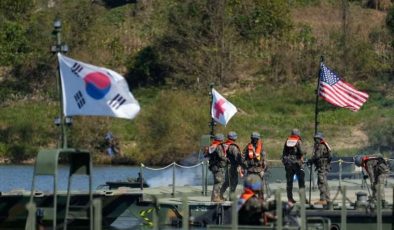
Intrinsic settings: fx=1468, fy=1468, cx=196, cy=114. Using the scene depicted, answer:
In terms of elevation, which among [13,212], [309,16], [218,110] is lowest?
[13,212]

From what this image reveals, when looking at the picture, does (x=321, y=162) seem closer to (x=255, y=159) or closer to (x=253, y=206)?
(x=255, y=159)

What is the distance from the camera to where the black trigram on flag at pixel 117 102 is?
79.6ft

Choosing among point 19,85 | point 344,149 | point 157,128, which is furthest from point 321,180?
point 19,85

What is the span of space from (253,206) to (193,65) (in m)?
56.9

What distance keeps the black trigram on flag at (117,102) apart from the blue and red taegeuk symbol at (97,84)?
0.20 m

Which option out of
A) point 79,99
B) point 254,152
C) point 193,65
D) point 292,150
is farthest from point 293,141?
point 193,65

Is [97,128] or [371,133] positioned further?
[97,128]

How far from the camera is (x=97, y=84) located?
2450 cm

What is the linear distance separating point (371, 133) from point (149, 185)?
2462 centimetres

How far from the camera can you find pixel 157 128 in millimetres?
72562

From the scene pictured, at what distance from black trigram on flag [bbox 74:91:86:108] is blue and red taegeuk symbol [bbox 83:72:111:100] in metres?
0.16

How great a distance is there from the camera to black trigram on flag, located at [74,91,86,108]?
24641mm

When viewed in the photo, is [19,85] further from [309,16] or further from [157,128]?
[309,16]

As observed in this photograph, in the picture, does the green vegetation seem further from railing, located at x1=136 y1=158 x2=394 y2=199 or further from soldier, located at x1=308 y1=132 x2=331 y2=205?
soldier, located at x1=308 y1=132 x2=331 y2=205
